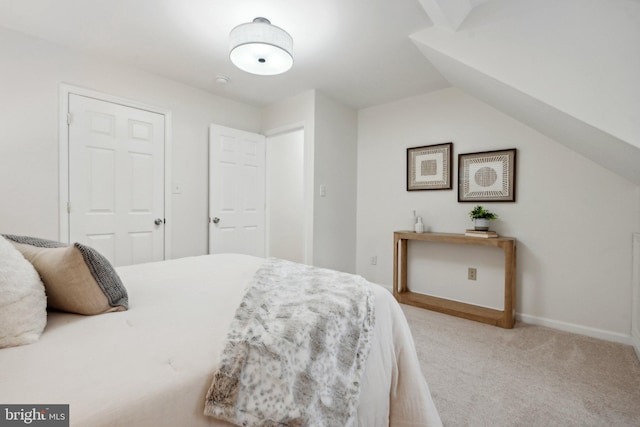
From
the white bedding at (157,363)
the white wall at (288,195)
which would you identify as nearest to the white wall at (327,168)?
the white wall at (288,195)

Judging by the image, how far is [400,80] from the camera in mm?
2984

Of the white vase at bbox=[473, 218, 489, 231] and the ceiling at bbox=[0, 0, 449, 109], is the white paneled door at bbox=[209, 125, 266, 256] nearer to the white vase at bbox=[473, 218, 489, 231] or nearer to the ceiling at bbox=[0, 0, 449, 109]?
the ceiling at bbox=[0, 0, 449, 109]

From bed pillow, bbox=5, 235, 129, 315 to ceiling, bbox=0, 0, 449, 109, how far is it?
5.71ft

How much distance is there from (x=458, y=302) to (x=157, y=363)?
10.1 feet

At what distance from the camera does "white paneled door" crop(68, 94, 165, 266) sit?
247 cm

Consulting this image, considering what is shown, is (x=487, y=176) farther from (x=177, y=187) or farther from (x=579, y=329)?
(x=177, y=187)

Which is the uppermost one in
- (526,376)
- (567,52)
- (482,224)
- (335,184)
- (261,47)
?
(261,47)

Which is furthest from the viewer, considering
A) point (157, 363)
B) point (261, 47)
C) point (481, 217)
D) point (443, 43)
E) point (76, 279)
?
point (481, 217)

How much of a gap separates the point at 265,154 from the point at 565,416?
11.6 ft

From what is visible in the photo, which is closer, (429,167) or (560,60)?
(560,60)

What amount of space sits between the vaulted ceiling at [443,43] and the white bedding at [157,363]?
1.60 m

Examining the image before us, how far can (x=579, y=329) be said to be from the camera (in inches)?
96.2

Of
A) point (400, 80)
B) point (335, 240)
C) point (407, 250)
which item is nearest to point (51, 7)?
point (400, 80)

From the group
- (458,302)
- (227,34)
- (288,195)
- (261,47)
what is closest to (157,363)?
(261,47)
